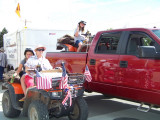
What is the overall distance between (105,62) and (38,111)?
196 centimetres

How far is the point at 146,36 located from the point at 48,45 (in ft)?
18.5

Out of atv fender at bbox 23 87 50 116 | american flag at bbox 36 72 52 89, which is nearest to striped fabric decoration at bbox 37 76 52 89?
american flag at bbox 36 72 52 89

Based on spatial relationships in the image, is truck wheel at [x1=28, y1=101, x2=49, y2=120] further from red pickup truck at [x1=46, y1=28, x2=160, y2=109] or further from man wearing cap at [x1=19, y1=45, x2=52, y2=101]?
red pickup truck at [x1=46, y1=28, x2=160, y2=109]

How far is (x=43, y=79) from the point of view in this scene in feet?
11.7

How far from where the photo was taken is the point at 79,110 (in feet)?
14.0

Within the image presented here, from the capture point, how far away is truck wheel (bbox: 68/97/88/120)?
423 cm

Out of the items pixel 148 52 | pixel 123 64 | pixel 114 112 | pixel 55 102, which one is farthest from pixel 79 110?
pixel 114 112

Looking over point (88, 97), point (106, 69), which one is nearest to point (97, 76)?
point (106, 69)

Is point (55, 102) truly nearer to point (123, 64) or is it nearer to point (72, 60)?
point (123, 64)

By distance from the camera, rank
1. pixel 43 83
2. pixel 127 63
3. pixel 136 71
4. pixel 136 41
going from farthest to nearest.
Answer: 1. pixel 136 41
2. pixel 127 63
3. pixel 136 71
4. pixel 43 83

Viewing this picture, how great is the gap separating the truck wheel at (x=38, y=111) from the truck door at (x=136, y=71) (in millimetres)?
1726

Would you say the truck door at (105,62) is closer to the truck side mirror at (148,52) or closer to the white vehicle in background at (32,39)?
the truck side mirror at (148,52)

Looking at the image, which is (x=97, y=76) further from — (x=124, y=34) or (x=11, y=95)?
(x=11, y=95)

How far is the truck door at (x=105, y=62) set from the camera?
4.90 meters
